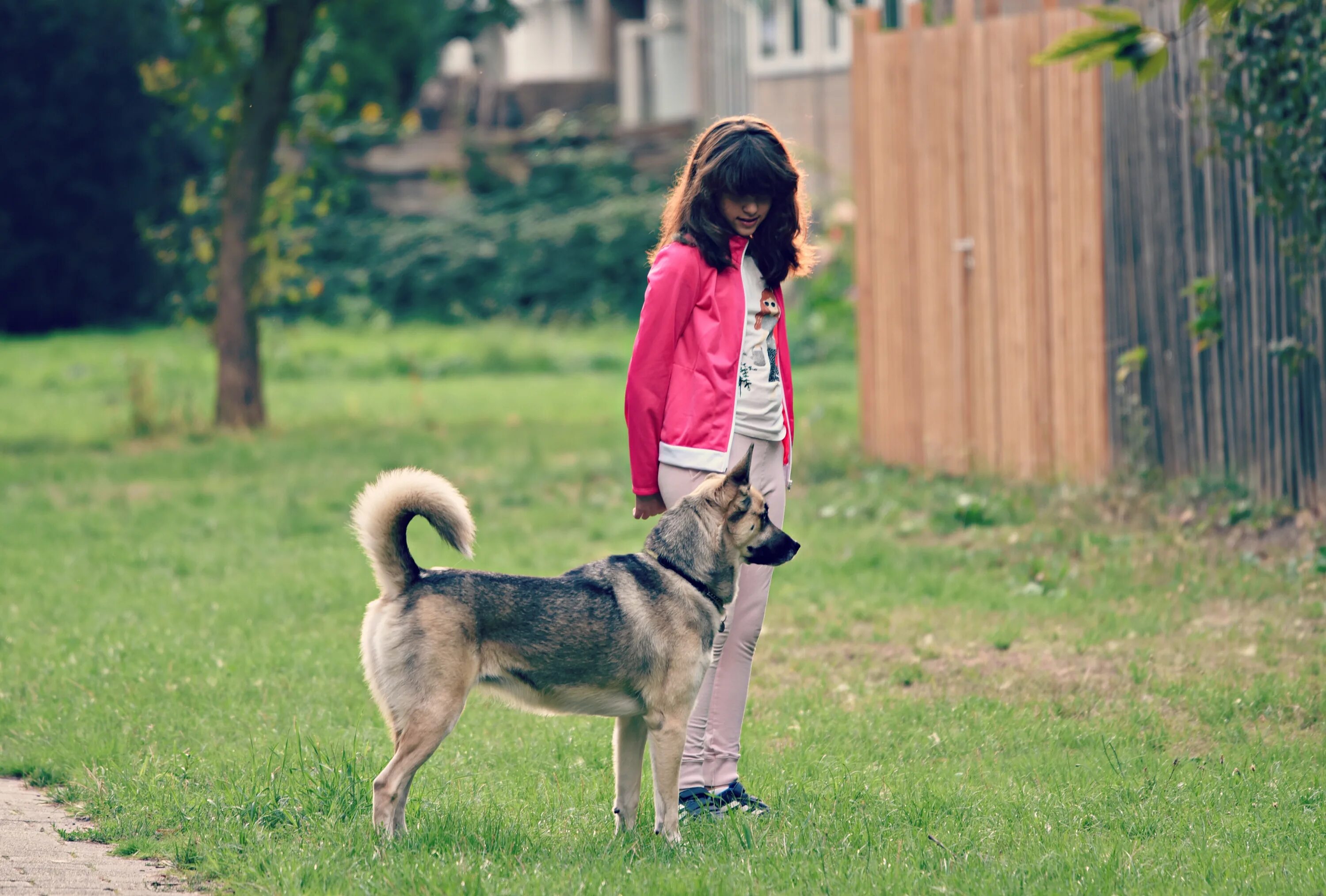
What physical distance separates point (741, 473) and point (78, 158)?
2299 cm

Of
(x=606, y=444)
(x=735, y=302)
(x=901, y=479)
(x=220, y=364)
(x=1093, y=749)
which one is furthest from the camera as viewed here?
(x=220, y=364)

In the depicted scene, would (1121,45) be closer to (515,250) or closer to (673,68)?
(515,250)

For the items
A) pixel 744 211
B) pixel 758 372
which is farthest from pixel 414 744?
pixel 744 211

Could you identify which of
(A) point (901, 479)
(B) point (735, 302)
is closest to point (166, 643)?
(B) point (735, 302)

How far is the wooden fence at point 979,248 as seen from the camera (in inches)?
395

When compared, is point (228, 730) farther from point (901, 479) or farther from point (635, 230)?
point (635, 230)

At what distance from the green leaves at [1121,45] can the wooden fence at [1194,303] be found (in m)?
5.25

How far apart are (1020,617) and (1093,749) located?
2.03 metres

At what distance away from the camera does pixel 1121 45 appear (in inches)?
132

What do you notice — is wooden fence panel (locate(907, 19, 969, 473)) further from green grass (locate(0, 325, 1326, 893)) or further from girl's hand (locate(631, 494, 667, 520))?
girl's hand (locate(631, 494, 667, 520))

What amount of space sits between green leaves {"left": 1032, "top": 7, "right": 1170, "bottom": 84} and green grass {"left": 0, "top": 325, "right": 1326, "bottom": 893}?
7.12 feet

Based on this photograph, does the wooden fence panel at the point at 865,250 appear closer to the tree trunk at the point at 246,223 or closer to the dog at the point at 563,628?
the tree trunk at the point at 246,223

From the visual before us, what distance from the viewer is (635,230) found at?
86.6ft

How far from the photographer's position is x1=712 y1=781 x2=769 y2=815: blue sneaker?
16.3 ft
